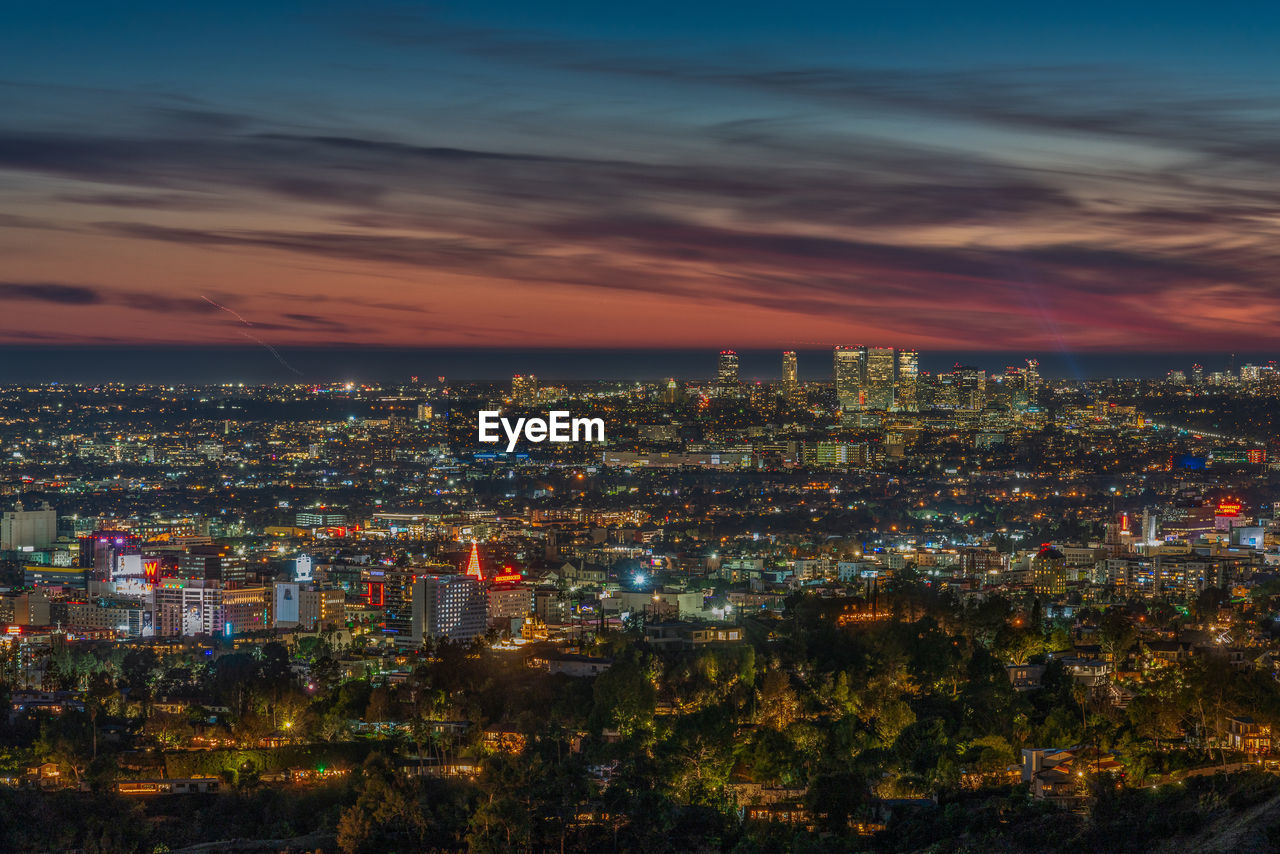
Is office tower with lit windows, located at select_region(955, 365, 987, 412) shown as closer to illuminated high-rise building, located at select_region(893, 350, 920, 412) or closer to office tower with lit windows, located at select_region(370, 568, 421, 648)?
illuminated high-rise building, located at select_region(893, 350, 920, 412)

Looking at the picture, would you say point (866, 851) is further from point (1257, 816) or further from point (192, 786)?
point (192, 786)

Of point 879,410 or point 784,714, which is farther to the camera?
point 879,410

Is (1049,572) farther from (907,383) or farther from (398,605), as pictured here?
(907,383)

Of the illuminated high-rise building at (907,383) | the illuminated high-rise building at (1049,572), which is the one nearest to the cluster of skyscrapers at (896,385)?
the illuminated high-rise building at (907,383)

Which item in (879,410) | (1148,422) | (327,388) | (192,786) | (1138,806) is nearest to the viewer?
(1138,806)

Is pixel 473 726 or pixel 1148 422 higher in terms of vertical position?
pixel 1148 422

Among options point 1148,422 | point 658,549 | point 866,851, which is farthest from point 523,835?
point 1148,422

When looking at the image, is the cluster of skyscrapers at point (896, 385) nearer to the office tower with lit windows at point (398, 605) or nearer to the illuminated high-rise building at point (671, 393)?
the illuminated high-rise building at point (671, 393)
